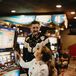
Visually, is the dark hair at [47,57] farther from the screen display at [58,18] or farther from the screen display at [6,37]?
the screen display at [6,37]

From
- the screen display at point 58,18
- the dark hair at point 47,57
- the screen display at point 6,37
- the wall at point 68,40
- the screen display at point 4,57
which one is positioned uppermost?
the screen display at point 58,18

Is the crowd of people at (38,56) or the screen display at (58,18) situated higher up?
the screen display at (58,18)

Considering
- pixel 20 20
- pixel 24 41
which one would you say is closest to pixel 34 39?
pixel 24 41

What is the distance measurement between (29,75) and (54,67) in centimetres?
84

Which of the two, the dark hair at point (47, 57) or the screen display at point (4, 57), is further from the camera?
the dark hair at point (47, 57)

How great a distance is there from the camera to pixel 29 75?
18.9ft

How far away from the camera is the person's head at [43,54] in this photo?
577 cm

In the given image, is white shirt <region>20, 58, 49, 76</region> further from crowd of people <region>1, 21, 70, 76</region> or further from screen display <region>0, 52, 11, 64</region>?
screen display <region>0, 52, 11, 64</region>

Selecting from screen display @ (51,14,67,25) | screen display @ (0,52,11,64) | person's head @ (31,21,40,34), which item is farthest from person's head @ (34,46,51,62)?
screen display @ (0,52,11,64)

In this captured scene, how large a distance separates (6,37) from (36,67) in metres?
2.58

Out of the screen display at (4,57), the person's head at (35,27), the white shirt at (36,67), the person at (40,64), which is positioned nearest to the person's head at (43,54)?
the person at (40,64)

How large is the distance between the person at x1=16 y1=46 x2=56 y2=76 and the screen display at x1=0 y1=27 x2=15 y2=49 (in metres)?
2.29


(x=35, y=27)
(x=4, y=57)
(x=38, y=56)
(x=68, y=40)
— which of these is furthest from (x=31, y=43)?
(x=68, y=40)

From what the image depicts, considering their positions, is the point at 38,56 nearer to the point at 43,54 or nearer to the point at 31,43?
the point at 43,54
